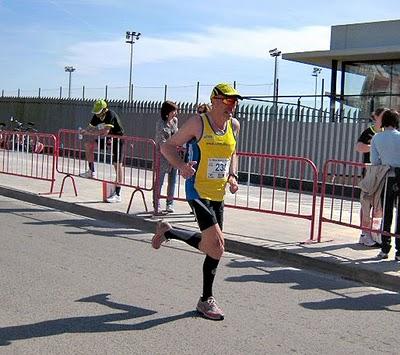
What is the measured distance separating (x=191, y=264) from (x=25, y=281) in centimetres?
211

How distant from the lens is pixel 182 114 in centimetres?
2355

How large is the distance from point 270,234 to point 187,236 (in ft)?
12.8

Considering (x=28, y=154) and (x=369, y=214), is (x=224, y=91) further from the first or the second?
(x=28, y=154)

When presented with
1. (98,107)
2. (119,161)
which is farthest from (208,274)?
(98,107)

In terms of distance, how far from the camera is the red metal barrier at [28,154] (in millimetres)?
15039

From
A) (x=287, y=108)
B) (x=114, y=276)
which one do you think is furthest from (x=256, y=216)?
(x=287, y=108)

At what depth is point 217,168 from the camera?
5.87 metres

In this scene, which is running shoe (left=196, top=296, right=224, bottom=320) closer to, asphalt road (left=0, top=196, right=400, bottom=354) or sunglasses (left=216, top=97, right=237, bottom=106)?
asphalt road (left=0, top=196, right=400, bottom=354)

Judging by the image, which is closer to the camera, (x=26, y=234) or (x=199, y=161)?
(x=199, y=161)

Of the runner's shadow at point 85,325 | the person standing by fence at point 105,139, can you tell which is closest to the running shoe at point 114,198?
the person standing by fence at point 105,139

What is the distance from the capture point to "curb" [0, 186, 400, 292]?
759cm

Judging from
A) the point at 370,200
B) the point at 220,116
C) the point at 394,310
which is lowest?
the point at 394,310

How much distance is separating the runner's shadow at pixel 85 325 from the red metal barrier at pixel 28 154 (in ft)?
27.7

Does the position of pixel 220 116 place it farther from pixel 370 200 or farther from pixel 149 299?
pixel 370 200
